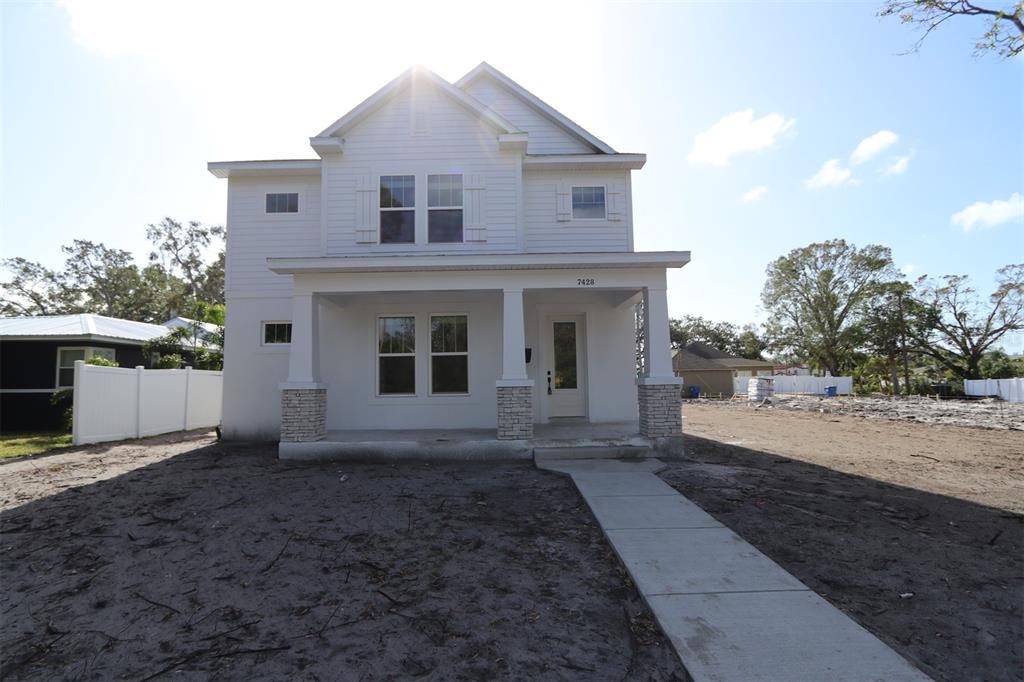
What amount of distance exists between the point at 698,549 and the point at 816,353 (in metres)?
44.0

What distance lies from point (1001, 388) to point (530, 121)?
29.8 metres

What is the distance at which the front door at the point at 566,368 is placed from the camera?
440 inches

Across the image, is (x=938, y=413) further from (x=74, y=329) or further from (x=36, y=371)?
(x=36, y=371)

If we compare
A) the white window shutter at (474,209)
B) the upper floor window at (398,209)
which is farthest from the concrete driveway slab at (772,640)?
the upper floor window at (398,209)

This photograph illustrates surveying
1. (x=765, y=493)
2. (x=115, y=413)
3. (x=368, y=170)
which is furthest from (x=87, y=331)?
(x=765, y=493)

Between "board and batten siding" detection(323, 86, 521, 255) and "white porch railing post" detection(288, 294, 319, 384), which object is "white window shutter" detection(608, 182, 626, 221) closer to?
"board and batten siding" detection(323, 86, 521, 255)

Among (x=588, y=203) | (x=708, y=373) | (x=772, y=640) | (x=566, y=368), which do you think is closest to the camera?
(x=772, y=640)

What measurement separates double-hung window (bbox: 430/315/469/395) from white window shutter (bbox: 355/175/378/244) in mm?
2130

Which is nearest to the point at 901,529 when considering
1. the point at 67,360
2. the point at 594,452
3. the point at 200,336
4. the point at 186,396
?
the point at 594,452

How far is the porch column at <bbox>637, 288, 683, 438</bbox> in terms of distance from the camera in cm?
852

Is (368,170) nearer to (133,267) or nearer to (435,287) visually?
(435,287)

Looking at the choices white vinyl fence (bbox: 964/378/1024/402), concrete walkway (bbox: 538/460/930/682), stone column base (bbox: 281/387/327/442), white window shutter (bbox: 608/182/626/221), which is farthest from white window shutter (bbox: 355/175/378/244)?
white vinyl fence (bbox: 964/378/1024/402)

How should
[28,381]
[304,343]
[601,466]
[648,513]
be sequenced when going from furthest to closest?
[28,381] < [304,343] < [601,466] < [648,513]

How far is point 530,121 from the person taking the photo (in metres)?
11.7
